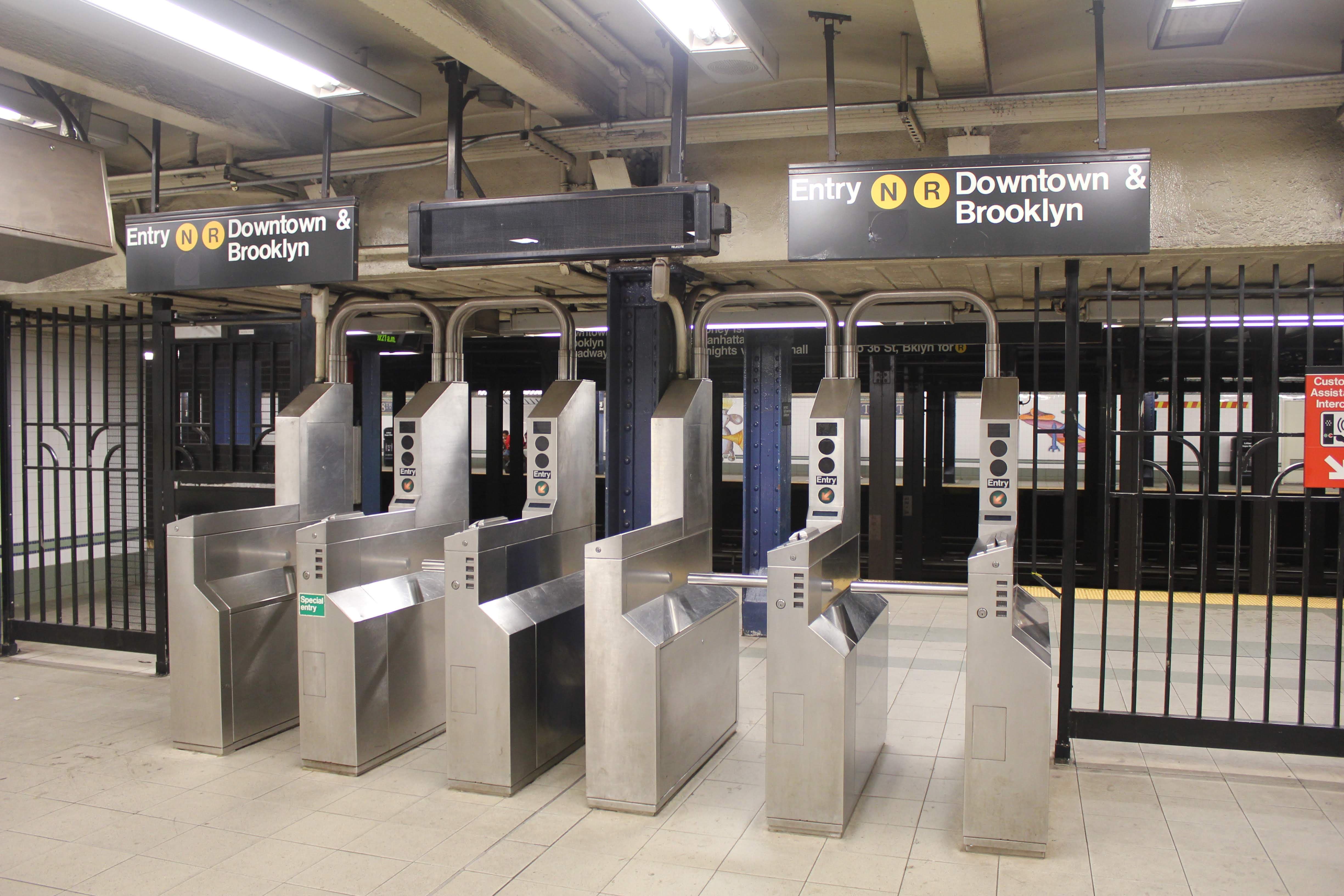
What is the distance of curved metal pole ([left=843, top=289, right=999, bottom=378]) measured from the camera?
13.5 feet

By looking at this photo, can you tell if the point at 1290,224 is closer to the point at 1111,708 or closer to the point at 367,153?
the point at 1111,708

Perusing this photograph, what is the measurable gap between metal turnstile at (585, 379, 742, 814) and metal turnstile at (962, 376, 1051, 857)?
1.23 metres

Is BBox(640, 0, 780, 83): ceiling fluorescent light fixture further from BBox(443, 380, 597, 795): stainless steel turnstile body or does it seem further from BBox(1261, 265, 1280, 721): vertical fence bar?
BBox(1261, 265, 1280, 721): vertical fence bar

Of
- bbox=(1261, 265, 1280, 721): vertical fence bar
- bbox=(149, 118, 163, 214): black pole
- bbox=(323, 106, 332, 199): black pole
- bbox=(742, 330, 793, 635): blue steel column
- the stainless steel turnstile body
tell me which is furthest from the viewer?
bbox=(742, 330, 793, 635): blue steel column

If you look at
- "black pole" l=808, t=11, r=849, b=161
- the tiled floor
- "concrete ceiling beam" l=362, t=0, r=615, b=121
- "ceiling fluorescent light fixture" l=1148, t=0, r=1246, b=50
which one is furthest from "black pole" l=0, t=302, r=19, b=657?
"ceiling fluorescent light fixture" l=1148, t=0, r=1246, b=50

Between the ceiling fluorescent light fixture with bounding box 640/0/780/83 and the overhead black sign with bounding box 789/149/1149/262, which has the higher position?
the ceiling fluorescent light fixture with bounding box 640/0/780/83

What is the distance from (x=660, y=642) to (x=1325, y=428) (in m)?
3.11

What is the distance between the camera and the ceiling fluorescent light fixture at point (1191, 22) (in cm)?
311

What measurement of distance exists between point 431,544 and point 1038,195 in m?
3.47

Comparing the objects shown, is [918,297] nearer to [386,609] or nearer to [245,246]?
[386,609]

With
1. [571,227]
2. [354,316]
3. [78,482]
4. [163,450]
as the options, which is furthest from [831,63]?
[78,482]

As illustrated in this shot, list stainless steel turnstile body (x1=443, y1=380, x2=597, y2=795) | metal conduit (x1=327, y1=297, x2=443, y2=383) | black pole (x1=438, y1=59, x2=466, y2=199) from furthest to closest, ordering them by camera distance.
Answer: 1. metal conduit (x1=327, y1=297, x2=443, y2=383)
2. black pole (x1=438, y1=59, x2=466, y2=199)
3. stainless steel turnstile body (x1=443, y1=380, x2=597, y2=795)

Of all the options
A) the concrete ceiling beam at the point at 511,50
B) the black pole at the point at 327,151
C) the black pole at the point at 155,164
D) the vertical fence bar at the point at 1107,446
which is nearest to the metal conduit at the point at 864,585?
the vertical fence bar at the point at 1107,446

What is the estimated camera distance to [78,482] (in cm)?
955
